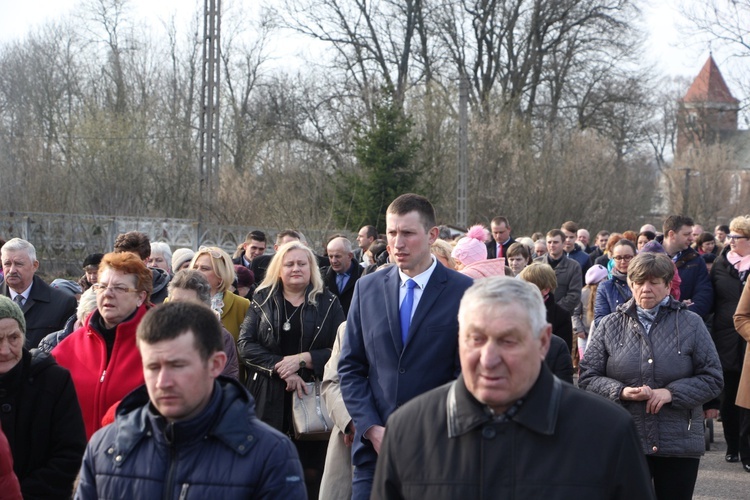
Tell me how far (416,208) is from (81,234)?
78.3 feet

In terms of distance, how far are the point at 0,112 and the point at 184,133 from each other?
1009 cm

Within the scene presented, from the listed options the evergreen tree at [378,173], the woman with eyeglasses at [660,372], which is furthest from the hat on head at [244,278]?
the evergreen tree at [378,173]

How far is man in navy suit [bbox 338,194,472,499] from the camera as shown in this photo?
178 inches

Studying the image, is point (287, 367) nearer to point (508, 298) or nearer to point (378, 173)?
point (508, 298)

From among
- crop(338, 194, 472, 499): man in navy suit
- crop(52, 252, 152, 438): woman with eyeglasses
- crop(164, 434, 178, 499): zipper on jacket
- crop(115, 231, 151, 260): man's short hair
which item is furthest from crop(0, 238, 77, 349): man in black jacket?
crop(164, 434, 178, 499): zipper on jacket

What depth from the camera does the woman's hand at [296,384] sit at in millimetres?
6195

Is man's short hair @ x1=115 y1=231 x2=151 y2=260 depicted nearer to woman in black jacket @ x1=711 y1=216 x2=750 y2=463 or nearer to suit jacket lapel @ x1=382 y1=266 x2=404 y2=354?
suit jacket lapel @ x1=382 y1=266 x2=404 y2=354

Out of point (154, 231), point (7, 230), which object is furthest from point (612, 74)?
point (7, 230)

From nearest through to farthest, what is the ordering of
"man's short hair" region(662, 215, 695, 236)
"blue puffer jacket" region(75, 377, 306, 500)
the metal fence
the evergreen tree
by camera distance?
"blue puffer jacket" region(75, 377, 306, 500) → "man's short hair" region(662, 215, 695, 236) → the metal fence → the evergreen tree

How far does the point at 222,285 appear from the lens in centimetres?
693

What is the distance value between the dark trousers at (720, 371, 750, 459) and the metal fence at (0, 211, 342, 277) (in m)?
18.0

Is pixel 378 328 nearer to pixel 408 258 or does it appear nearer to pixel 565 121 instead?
pixel 408 258

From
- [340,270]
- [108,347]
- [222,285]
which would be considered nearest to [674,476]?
[108,347]

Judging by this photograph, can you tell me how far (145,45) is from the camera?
40125mm
